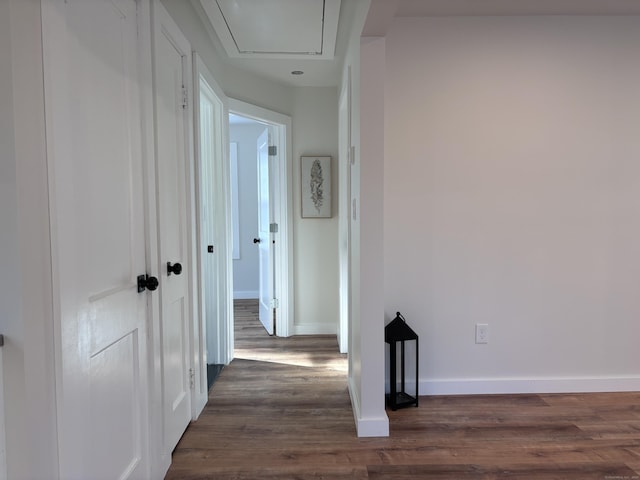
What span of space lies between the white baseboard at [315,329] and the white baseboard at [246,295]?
177 centimetres

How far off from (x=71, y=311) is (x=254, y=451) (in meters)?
1.21

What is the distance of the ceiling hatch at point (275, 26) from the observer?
6.61 ft

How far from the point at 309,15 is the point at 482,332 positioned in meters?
2.23

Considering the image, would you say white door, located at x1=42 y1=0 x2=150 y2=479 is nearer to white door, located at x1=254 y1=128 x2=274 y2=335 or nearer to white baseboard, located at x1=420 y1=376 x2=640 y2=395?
white baseboard, located at x1=420 y1=376 x2=640 y2=395

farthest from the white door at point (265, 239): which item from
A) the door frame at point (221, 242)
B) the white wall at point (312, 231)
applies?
the door frame at point (221, 242)

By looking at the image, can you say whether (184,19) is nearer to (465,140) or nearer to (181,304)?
(181,304)

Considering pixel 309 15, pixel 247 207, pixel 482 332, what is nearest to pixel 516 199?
pixel 482 332

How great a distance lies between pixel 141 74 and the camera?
141 centimetres

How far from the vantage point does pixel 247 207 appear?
5105 mm

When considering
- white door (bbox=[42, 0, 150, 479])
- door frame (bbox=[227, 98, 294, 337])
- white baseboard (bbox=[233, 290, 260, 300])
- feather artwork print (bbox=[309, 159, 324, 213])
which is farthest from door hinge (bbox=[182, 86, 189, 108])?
white baseboard (bbox=[233, 290, 260, 300])

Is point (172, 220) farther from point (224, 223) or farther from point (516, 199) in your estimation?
point (516, 199)

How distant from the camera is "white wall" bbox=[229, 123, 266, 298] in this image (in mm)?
5039

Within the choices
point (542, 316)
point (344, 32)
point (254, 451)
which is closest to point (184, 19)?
point (344, 32)

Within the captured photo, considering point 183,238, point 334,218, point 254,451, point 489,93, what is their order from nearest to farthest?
point 254,451, point 183,238, point 489,93, point 334,218
